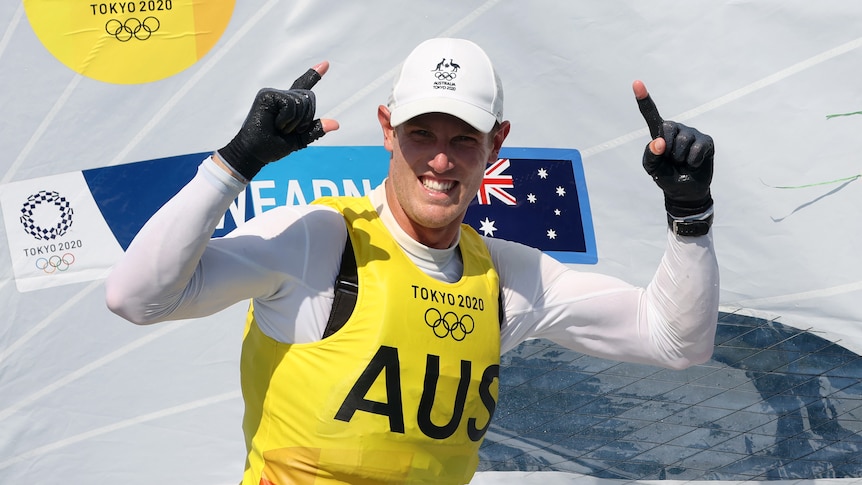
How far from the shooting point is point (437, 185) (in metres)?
1.49

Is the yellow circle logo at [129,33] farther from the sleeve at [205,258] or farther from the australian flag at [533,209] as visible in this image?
the sleeve at [205,258]

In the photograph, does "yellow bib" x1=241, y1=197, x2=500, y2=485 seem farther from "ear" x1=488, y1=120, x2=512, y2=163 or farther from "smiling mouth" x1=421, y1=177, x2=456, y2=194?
"ear" x1=488, y1=120, x2=512, y2=163

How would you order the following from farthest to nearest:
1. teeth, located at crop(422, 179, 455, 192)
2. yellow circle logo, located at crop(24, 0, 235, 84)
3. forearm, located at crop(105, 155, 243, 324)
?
yellow circle logo, located at crop(24, 0, 235, 84)
teeth, located at crop(422, 179, 455, 192)
forearm, located at crop(105, 155, 243, 324)

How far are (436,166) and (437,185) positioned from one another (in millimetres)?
33

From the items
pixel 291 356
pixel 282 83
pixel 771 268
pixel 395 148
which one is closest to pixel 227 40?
pixel 282 83

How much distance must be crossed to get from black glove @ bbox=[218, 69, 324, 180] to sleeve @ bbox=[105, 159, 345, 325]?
3 centimetres

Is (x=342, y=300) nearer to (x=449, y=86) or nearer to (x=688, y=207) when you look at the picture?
(x=449, y=86)

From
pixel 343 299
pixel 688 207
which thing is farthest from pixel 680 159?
pixel 343 299

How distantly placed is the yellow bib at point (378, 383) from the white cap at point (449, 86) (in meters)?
0.19

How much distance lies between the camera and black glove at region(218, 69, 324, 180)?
1254 millimetres

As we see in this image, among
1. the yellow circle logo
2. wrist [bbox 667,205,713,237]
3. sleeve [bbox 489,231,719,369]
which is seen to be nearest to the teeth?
sleeve [bbox 489,231,719,369]

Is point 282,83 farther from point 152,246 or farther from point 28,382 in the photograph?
point 152,246

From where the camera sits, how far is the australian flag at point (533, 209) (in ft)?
6.97

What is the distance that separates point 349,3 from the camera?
2115mm
